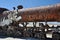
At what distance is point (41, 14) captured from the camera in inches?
101

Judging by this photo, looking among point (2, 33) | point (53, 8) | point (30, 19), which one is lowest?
point (2, 33)

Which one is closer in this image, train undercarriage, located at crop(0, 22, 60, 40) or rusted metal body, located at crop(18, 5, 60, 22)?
train undercarriage, located at crop(0, 22, 60, 40)

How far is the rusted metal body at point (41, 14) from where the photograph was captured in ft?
7.79

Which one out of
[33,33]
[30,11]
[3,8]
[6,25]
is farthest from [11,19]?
[3,8]

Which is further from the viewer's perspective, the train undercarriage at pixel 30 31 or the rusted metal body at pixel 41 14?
the rusted metal body at pixel 41 14

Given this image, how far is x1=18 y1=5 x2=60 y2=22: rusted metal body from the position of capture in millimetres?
2375

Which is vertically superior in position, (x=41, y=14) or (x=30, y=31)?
(x=41, y=14)

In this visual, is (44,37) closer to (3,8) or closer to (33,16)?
(33,16)

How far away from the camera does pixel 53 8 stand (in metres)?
2.39

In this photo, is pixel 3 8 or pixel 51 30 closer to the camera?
pixel 51 30

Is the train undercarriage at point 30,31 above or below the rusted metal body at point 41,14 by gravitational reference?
below

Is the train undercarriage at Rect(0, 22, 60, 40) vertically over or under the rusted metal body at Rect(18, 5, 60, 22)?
under

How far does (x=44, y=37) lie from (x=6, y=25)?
1.10 metres

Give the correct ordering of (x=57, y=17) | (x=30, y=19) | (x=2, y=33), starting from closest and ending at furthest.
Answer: (x=57, y=17) < (x=30, y=19) < (x=2, y=33)
